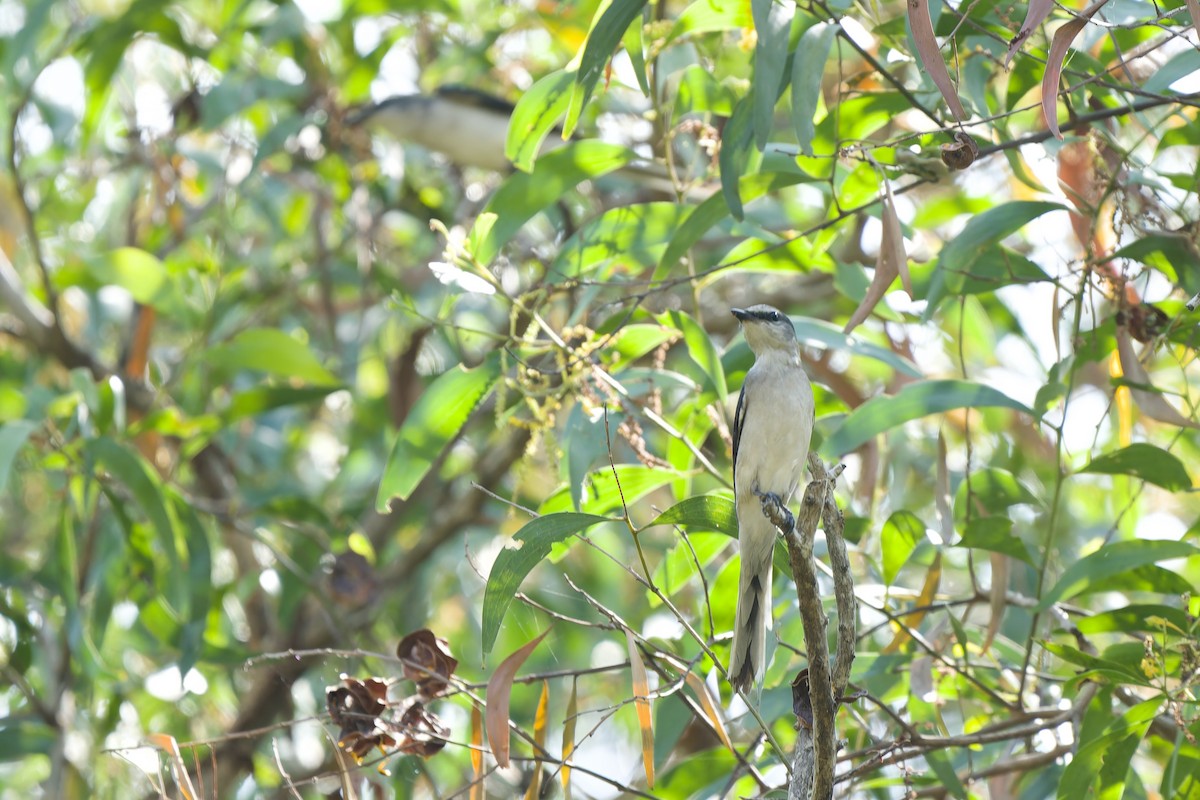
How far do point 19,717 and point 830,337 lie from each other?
289 cm

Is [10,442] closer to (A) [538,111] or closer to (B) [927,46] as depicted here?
(A) [538,111]

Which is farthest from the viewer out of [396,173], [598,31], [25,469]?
[396,173]

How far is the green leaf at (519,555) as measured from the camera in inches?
89.3

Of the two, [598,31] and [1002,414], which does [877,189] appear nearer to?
[598,31]

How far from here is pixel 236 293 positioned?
4.54 meters

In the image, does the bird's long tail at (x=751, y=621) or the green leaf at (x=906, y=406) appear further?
the green leaf at (x=906, y=406)

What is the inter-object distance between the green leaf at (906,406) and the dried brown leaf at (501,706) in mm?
886

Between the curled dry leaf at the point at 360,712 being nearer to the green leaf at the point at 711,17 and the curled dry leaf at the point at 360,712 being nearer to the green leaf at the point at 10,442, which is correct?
the green leaf at the point at 10,442

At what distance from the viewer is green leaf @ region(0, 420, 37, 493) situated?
3.09 m

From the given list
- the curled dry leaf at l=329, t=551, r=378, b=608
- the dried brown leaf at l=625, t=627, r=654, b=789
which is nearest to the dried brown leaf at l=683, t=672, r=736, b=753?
the dried brown leaf at l=625, t=627, r=654, b=789

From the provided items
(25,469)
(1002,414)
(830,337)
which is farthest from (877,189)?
(25,469)

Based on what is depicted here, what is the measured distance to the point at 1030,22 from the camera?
188 centimetres

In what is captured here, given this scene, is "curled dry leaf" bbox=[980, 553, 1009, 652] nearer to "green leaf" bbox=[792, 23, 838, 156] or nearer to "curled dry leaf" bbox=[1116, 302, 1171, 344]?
"curled dry leaf" bbox=[1116, 302, 1171, 344]

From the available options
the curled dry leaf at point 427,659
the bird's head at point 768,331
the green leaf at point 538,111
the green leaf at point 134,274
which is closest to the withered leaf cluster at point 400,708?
the curled dry leaf at point 427,659
